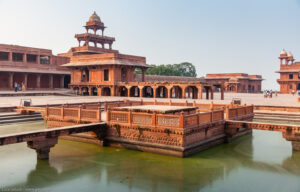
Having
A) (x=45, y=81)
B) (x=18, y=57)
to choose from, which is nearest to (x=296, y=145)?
(x=45, y=81)

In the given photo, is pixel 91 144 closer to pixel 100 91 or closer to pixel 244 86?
pixel 100 91

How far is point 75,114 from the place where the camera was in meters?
13.6

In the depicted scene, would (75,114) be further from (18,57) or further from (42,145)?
(18,57)

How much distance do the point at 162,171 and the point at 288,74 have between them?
195ft

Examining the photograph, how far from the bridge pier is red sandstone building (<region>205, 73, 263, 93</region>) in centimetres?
5537

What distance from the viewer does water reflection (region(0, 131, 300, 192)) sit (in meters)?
8.38

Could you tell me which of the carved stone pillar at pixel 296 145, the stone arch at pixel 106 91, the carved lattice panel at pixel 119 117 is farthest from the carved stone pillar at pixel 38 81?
the carved stone pillar at pixel 296 145

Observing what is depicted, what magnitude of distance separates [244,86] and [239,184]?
57677 mm

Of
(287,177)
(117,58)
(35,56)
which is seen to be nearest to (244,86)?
(117,58)

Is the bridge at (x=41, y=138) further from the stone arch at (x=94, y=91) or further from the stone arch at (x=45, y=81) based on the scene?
the stone arch at (x=45, y=81)

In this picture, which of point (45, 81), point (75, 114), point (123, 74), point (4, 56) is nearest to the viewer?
point (75, 114)

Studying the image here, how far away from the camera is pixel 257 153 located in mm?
12047

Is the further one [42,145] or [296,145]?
[296,145]

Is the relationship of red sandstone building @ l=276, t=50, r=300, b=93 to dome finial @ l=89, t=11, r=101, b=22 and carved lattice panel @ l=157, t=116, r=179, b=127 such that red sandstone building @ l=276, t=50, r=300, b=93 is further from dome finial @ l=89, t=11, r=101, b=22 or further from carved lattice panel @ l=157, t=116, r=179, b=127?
carved lattice panel @ l=157, t=116, r=179, b=127
